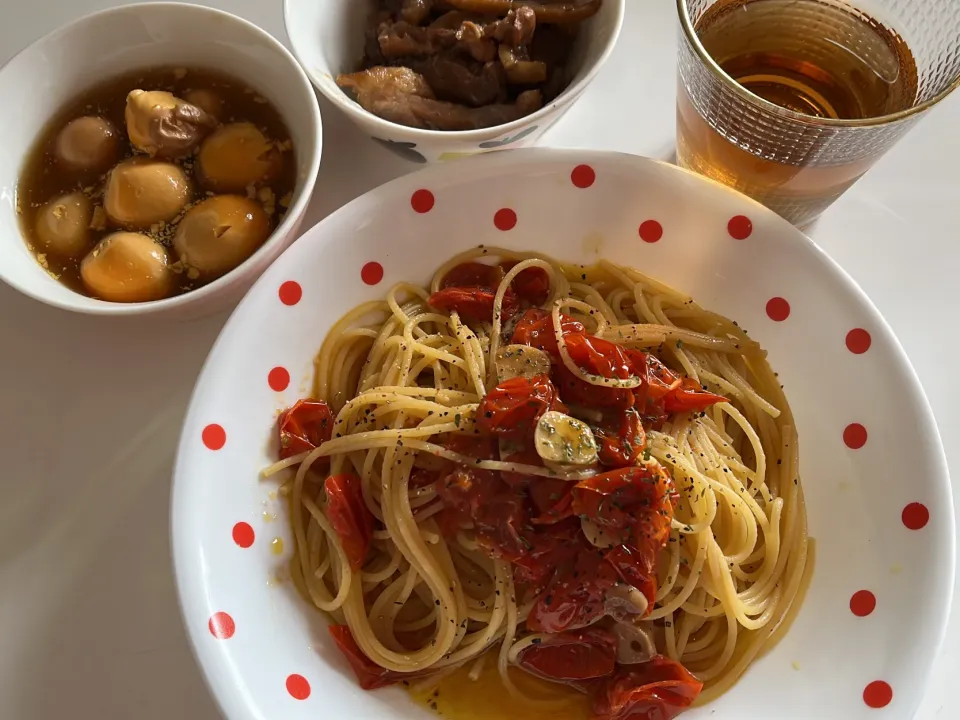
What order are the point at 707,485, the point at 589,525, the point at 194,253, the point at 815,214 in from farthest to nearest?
the point at 815,214
the point at 194,253
the point at 707,485
the point at 589,525

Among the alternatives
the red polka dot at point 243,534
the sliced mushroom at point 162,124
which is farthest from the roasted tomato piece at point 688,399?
the sliced mushroom at point 162,124

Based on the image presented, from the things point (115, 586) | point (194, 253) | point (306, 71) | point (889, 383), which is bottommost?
point (115, 586)

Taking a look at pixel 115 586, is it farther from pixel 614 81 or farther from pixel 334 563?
pixel 614 81

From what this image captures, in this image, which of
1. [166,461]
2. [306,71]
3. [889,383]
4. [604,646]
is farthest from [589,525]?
[306,71]

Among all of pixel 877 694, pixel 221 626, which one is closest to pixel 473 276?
pixel 221 626

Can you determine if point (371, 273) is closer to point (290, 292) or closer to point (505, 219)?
point (290, 292)

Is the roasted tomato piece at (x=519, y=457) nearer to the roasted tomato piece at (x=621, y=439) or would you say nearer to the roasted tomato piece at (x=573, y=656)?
the roasted tomato piece at (x=621, y=439)
